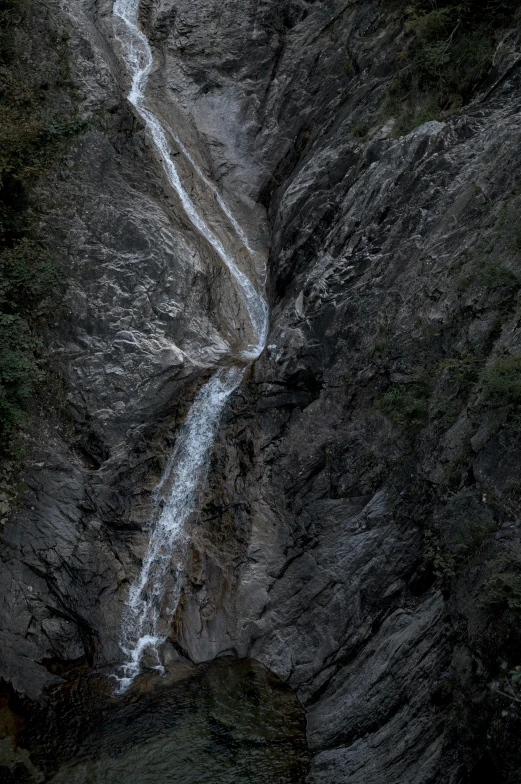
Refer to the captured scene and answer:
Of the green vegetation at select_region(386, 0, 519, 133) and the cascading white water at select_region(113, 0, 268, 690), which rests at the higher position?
the green vegetation at select_region(386, 0, 519, 133)

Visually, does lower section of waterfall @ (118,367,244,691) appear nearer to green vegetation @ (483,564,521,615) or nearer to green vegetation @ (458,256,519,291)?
green vegetation @ (458,256,519,291)

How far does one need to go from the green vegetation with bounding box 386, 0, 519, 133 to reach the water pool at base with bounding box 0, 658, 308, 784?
12.1 meters

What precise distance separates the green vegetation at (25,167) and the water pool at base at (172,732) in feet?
18.1

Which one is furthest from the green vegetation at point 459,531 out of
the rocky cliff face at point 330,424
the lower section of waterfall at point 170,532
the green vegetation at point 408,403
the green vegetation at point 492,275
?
the lower section of waterfall at point 170,532

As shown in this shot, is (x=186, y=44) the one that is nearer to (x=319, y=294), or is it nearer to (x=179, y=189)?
(x=179, y=189)

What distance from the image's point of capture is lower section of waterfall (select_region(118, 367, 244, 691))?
12055 millimetres

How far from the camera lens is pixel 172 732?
33.4 feet

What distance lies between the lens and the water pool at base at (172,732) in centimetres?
946

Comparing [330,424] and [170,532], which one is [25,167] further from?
[330,424]

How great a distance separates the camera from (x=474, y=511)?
7930 millimetres

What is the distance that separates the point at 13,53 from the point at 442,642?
1802 cm

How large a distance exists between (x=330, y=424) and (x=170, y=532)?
423 centimetres

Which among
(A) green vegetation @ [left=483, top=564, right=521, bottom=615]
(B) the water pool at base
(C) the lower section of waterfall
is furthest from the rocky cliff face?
(B) the water pool at base

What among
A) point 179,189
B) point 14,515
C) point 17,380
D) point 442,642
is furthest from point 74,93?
point 442,642
